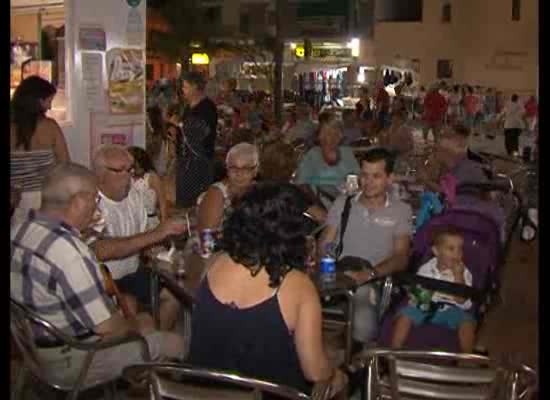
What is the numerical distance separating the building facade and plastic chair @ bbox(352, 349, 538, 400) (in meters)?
23.1

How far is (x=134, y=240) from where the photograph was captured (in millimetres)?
4492

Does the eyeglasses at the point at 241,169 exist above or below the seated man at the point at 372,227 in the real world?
above

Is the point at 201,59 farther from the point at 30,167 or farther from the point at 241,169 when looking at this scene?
the point at 241,169

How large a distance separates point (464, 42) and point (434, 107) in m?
10.2

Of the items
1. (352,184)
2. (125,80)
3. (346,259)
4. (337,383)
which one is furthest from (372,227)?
(125,80)

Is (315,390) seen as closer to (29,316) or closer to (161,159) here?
A: (29,316)

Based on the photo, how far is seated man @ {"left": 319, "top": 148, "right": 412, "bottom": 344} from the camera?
474cm

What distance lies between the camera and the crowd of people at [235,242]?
3.05m

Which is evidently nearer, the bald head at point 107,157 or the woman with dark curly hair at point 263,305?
the woman with dark curly hair at point 263,305

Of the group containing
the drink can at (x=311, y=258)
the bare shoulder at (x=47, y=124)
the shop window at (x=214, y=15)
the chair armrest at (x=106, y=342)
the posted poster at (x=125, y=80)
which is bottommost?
the chair armrest at (x=106, y=342)

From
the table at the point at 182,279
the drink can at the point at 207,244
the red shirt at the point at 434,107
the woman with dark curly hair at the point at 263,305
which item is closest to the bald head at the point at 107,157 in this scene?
the table at the point at 182,279

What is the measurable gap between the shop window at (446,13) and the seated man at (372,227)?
84.6 ft

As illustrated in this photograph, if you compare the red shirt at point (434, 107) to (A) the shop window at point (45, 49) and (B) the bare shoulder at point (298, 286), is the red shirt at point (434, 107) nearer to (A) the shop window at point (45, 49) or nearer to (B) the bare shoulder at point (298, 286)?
(A) the shop window at point (45, 49)

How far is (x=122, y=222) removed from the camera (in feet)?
16.3
